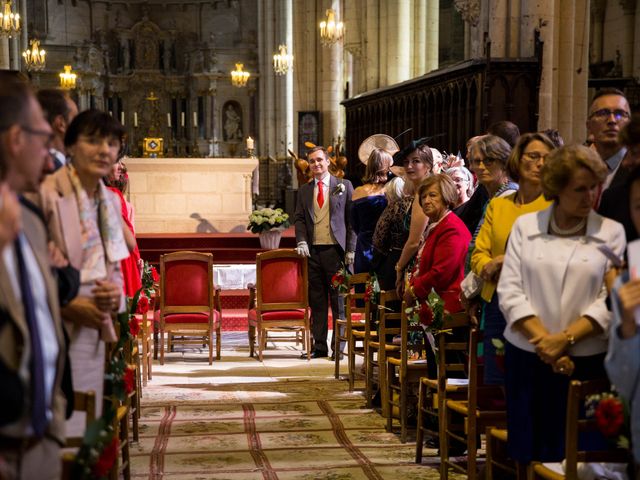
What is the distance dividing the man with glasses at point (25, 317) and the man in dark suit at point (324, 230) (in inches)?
270

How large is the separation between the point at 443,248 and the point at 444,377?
87 cm

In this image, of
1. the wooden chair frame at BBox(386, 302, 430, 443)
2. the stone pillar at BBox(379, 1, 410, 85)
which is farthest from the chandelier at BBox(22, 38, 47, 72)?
the wooden chair frame at BBox(386, 302, 430, 443)

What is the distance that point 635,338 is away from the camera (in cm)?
281

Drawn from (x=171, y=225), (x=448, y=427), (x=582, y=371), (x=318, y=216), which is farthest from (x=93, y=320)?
(x=171, y=225)

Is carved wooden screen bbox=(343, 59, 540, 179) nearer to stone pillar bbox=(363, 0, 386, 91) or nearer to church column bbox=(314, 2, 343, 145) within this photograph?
stone pillar bbox=(363, 0, 386, 91)

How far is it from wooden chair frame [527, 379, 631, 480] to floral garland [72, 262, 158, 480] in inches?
57.9

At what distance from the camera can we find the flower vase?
14.1 metres

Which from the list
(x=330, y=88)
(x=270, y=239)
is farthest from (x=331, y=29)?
(x=270, y=239)

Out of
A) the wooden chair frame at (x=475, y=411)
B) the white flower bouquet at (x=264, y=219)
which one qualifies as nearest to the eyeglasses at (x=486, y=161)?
the wooden chair frame at (x=475, y=411)

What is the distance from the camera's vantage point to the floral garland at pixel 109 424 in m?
2.77

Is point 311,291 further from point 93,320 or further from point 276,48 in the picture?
point 276,48

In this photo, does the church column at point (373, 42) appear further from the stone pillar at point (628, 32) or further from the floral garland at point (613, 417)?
the floral garland at point (613, 417)

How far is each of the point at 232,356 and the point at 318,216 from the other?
1.66 metres

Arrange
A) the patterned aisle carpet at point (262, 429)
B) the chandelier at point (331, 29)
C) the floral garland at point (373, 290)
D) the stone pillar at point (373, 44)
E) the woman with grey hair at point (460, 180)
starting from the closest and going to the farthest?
the patterned aisle carpet at point (262, 429), the woman with grey hair at point (460, 180), the floral garland at point (373, 290), the stone pillar at point (373, 44), the chandelier at point (331, 29)
